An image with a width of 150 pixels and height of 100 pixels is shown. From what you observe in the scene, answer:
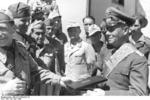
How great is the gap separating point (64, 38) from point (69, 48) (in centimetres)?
75

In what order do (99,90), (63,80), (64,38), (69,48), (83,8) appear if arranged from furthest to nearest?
(83,8) → (64,38) → (69,48) → (63,80) → (99,90)

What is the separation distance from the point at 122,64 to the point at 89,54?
2564mm

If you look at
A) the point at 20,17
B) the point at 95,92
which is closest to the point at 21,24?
the point at 20,17

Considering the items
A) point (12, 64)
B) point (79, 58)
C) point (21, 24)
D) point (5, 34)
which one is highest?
point (5, 34)

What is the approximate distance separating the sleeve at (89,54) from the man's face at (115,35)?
2294 millimetres

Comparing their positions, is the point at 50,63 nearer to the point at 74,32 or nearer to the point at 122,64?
the point at 74,32

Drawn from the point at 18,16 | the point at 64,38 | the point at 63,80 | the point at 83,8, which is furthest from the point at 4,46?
the point at 83,8

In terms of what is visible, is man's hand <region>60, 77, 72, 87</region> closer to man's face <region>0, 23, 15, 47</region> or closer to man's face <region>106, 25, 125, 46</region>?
man's face <region>106, 25, 125, 46</region>

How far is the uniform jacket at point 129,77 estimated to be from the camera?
15.5 feet

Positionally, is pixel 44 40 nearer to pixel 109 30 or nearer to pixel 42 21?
pixel 42 21

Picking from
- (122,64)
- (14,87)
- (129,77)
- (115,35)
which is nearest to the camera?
(14,87)

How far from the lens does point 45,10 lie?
810 cm

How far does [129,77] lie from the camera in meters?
4.91

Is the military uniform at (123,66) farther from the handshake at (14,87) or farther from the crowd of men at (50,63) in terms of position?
the handshake at (14,87)
